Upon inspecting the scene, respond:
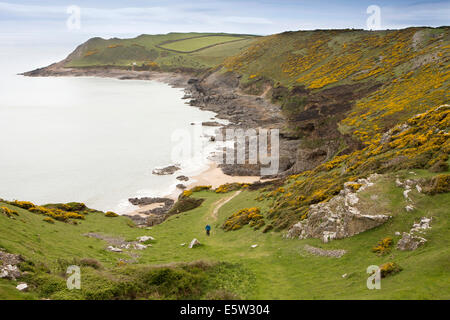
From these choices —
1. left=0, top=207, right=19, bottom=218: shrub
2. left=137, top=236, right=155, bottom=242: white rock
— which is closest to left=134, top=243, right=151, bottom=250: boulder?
left=137, top=236, right=155, bottom=242: white rock

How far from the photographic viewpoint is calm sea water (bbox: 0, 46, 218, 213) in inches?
2346

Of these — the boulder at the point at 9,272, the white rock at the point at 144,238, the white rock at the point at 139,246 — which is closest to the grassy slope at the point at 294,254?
the white rock at the point at 139,246

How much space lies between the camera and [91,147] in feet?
280

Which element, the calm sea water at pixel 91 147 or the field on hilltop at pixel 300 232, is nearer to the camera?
the field on hilltop at pixel 300 232

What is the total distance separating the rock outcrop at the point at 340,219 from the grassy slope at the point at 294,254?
724 mm

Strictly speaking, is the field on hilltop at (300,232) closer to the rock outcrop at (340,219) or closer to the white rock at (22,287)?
the rock outcrop at (340,219)

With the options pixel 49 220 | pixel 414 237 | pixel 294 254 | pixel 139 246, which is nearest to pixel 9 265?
pixel 139 246

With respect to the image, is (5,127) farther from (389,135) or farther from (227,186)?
(389,135)

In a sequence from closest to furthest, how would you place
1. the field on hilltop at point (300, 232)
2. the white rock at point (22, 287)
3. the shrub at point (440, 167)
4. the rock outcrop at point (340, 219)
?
the white rock at point (22, 287)
the field on hilltop at point (300, 232)
the rock outcrop at point (340, 219)
the shrub at point (440, 167)

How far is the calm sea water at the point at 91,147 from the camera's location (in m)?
59.6

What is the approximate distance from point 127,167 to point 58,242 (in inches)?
1764

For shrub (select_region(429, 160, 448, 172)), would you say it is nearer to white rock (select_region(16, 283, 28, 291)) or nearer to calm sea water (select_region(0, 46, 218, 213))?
white rock (select_region(16, 283, 28, 291))

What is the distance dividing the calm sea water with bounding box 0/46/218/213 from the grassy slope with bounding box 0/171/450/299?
78.7 feet
